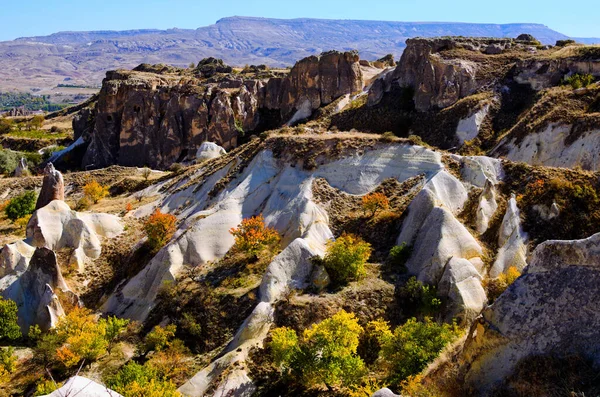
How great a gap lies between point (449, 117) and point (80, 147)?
1868 inches

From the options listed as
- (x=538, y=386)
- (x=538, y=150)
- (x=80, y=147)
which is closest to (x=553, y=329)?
(x=538, y=386)

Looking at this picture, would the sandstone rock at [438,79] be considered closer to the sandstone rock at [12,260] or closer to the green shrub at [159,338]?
the green shrub at [159,338]

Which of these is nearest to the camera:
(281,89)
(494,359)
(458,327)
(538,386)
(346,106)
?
(538,386)

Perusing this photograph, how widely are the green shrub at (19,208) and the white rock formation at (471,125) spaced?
3476 centimetres

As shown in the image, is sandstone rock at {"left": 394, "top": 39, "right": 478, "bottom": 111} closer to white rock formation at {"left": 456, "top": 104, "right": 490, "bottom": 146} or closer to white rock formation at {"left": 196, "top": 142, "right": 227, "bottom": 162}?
white rock formation at {"left": 456, "top": 104, "right": 490, "bottom": 146}

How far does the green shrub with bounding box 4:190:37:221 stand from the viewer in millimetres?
40031

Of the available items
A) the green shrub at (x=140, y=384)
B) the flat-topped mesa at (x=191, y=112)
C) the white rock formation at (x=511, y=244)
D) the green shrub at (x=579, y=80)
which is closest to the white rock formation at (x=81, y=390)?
the green shrub at (x=140, y=384)

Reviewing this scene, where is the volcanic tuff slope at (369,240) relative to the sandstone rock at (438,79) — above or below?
below

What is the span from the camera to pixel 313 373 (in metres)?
19.3

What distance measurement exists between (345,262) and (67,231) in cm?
1707

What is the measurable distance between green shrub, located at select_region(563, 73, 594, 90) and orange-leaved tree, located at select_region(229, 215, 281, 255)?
3100 centimetres

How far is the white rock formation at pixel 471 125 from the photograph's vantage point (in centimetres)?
4828

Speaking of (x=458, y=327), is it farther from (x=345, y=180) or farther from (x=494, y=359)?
(x=345, y=180)

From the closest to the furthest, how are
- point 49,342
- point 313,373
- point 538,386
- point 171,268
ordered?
1. point 538,386
2. point 313,373
3. point 49,342
4. point 171,268
